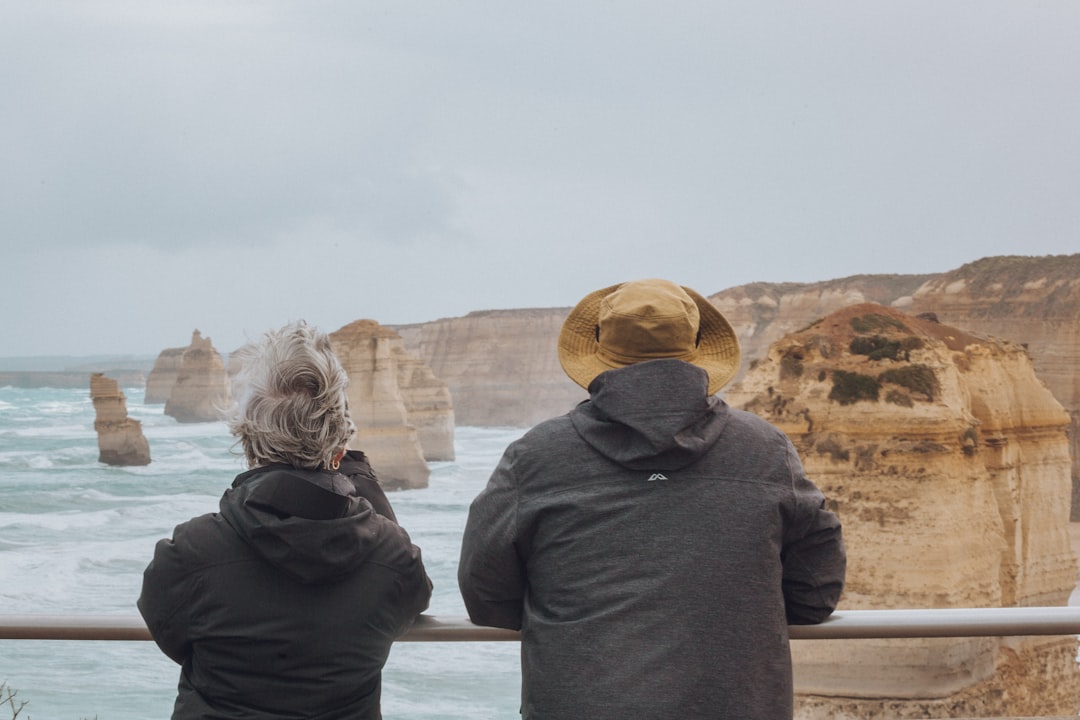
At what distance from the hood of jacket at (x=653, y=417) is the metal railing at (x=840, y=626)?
0.60m

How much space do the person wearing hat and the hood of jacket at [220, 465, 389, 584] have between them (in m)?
0.24

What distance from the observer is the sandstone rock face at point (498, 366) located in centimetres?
10462

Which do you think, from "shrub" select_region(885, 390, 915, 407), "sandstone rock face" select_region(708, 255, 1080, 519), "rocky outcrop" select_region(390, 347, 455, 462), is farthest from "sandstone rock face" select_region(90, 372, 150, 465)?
"shrub" select_region(885, 390, 915, 407)

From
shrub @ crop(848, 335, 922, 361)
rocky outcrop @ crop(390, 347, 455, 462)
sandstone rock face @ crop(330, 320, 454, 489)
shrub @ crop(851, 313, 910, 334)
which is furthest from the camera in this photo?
rocky outcrop @ crop(390, 347, 455, 462)

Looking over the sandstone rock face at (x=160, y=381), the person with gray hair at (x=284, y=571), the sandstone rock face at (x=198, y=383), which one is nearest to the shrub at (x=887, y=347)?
the person with gray hair at (x=284, y=571)

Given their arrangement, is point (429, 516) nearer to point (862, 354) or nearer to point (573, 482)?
point (862, 354)

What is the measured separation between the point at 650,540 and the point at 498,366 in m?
105

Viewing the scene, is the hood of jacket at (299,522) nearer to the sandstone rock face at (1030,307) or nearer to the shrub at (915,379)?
the shrub at (915,379)

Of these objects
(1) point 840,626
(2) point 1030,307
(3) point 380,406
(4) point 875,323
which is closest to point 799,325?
(2) point 1030,307

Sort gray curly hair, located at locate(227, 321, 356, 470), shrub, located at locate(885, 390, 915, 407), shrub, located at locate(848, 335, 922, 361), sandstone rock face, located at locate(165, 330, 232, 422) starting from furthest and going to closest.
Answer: sandstone rock face, located at locate(165, 330, 232, 422) → shrub, located at locate(848, 335, 922, 361) → shrub, located at locate(885, 390, 915, 407) → gray curly hair, located at locate(227, 321, 356, 470)

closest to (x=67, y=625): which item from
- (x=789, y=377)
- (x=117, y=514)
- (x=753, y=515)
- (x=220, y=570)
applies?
(x=220, y=570)

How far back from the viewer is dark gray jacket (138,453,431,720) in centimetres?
180

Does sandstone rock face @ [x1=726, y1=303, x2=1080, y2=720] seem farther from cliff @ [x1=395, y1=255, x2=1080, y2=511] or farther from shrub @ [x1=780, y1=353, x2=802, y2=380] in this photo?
cliff @ [x1=395, y1=255, x2=1080, y2=511]

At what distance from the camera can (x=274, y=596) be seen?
1.84 metres
